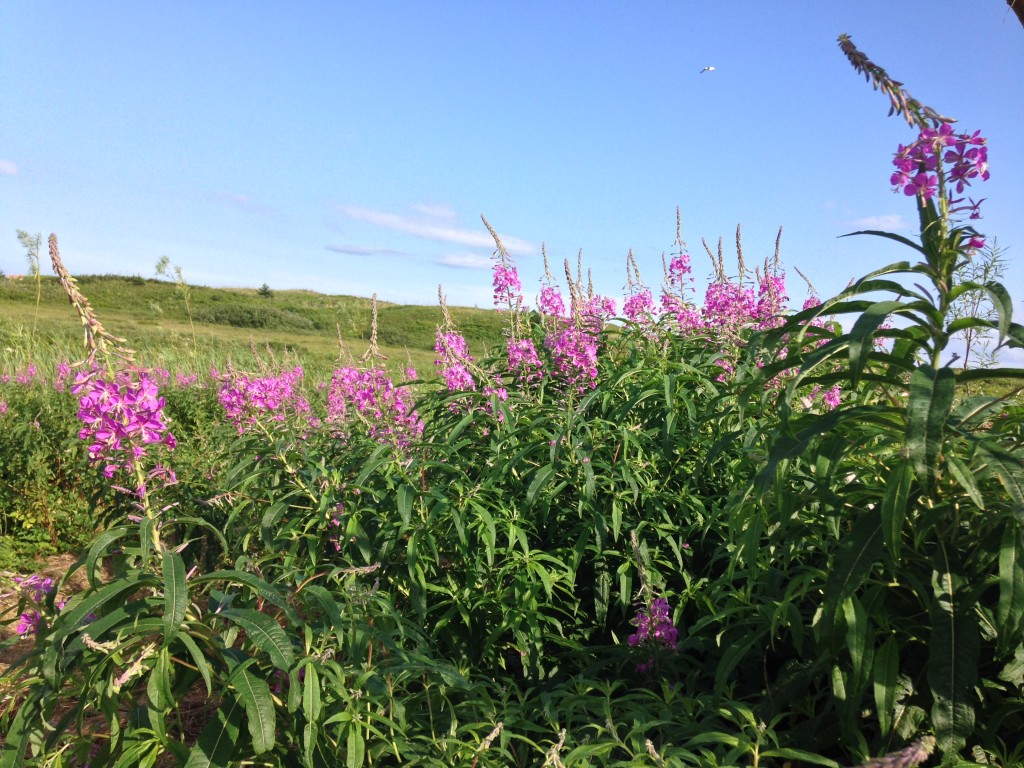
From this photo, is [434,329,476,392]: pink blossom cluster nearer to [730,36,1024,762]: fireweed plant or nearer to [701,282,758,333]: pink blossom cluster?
[701,282,758,333]: pink blossom cluster

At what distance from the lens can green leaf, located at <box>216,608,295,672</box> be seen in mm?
1907

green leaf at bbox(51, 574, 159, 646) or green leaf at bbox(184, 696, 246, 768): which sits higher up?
green leaf at bbox(51, 574, 159, 646)

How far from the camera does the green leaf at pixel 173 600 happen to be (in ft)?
6.10

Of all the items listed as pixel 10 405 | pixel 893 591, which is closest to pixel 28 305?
pixel 10 405

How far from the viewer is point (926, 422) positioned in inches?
70.6

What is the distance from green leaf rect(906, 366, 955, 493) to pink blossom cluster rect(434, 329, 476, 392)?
7.43 ft

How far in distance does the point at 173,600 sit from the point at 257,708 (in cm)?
34

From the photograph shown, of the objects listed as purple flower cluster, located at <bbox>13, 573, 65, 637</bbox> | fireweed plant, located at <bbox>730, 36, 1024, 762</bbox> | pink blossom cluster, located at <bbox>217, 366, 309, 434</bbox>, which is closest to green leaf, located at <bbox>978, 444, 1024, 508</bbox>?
fireweed plant, located at <bbox>730, 36, 1024, 762</bbox>

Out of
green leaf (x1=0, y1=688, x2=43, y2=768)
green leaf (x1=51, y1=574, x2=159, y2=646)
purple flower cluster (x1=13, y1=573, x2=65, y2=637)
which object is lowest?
green leaf (x1=0, y1=688, x2=43, y2=768)

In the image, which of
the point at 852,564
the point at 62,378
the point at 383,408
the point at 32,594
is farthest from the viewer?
the point at 62,378

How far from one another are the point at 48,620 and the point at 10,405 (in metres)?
6.36

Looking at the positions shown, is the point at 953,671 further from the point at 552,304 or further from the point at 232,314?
the point at 232,314

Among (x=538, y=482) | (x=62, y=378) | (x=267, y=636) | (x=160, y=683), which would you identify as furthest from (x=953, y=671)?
(x=62, y=378)

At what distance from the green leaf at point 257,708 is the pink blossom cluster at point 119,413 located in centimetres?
76
